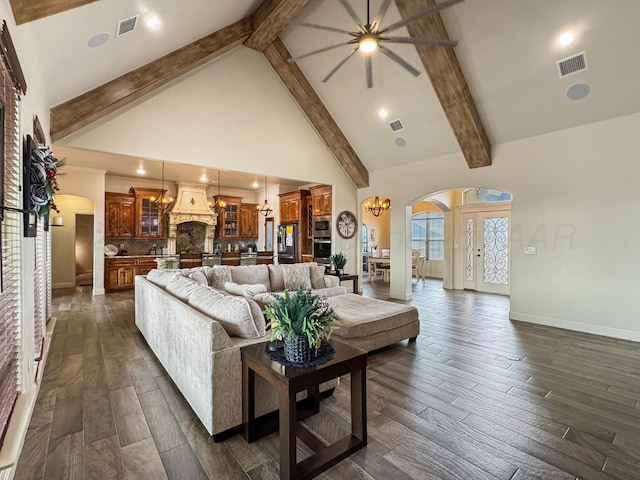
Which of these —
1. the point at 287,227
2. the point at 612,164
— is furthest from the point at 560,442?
the point at 287,227

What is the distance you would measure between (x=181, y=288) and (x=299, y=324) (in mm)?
1928

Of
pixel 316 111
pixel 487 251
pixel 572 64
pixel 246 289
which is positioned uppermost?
pixel 316 111

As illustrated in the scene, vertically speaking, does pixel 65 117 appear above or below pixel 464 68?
below

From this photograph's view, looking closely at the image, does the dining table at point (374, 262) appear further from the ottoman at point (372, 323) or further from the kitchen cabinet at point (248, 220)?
the ottoman at point (372, 323)

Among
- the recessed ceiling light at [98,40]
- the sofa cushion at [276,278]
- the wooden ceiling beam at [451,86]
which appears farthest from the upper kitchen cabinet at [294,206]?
the recessed ceiling light at [98,40]

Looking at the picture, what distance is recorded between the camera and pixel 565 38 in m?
3.92

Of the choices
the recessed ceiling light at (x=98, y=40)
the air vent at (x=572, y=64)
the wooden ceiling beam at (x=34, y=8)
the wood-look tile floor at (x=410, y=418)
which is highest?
the air vent at (x=572, y=64)

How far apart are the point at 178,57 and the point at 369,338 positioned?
16.0 feet

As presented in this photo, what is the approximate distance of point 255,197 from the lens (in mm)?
11414

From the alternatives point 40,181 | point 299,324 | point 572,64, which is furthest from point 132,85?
point 572,64

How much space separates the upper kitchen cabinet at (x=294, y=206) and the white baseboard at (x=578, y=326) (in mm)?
5779

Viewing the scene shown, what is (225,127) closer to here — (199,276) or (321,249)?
(199,276)

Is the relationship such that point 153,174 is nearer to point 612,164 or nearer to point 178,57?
point 178,57

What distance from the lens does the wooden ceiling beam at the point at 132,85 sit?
436 cm
